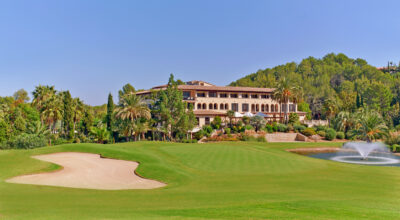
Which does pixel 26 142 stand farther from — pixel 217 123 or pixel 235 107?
pixel 235 107

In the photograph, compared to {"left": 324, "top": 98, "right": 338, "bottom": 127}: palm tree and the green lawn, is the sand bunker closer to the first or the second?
the green lawn

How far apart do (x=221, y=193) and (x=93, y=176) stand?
34.9ft

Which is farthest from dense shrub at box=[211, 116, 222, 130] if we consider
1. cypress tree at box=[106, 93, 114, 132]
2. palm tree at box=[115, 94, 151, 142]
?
cypress tree at box=[106, 93, 114, 132]

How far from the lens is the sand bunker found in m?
21.0

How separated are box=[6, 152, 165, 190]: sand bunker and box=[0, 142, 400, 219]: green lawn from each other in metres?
1.19

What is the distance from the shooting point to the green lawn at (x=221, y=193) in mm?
12156

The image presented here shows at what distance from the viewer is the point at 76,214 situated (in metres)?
12.2

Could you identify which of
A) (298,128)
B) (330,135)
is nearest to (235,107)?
(298,128)

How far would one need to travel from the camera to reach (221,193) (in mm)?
17797

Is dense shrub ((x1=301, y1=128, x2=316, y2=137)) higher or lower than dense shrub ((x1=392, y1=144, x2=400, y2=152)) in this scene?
higher

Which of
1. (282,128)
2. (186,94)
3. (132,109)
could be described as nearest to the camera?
(132,109)

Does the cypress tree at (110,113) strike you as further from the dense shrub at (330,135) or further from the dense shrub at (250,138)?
the dense shrub at (330,135)

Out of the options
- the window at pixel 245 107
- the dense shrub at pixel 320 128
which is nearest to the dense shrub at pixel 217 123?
the window at pixel 245 107

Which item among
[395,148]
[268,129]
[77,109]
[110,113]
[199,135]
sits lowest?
→ [395,148]
